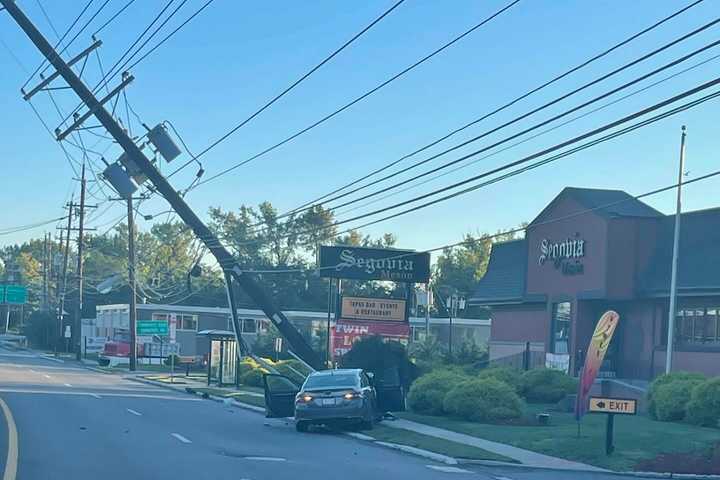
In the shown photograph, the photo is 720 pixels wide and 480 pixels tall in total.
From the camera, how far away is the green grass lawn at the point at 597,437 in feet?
67.1

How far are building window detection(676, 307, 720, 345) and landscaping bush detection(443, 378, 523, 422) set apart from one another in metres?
10.7

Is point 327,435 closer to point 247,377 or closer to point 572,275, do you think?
point 572,275

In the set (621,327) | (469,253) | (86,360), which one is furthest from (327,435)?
(469,253)

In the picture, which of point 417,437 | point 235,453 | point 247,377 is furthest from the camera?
point 247,377

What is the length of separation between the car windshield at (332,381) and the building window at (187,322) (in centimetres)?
6145

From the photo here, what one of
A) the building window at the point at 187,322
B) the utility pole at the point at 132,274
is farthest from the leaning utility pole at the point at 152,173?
the building window at the point at 187,322

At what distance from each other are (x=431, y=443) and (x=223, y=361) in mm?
25883

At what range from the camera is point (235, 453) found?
1930cm

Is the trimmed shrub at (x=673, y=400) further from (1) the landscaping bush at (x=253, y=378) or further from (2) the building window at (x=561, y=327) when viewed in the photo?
(1) the landscaping bush at (x=253, y=378)

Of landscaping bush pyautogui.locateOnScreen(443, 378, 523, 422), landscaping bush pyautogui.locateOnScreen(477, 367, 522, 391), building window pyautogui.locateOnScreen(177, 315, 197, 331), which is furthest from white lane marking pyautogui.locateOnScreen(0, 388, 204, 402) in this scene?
building window pyautogui.locateOnScreen(177, 315, 197, 331)

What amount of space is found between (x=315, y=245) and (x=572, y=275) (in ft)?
206

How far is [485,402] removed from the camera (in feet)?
91.5

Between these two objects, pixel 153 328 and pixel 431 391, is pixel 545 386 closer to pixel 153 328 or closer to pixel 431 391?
pixel 431 391

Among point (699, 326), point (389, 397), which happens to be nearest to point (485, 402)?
point (389, 397)
